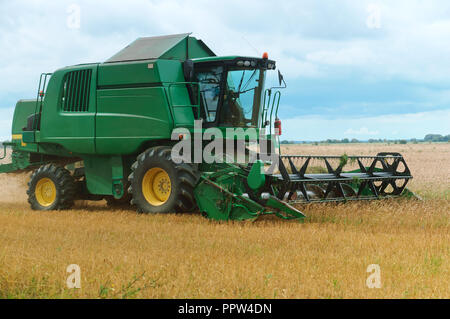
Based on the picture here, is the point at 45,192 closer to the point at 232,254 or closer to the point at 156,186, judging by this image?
the point at 156,186

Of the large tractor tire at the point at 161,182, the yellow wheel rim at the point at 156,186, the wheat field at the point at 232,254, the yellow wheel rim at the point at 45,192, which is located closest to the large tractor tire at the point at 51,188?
the yellow wheel rim at the point at 45,192

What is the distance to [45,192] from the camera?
35.7 feet

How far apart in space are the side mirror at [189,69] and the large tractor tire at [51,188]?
10.6 ft

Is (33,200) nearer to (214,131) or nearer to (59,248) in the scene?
(214,131)

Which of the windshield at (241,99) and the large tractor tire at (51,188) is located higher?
the windshield at (241,99)

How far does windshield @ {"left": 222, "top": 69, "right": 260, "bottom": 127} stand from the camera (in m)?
9.04

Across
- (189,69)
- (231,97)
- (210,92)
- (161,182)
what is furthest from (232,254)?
(189,69)

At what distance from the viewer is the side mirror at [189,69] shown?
923 cm

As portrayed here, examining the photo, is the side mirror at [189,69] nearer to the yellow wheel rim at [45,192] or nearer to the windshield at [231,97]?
the windshield at [231,97]

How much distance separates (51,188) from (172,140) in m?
3.14

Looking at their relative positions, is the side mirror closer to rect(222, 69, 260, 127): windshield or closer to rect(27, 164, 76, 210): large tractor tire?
rect(222, 69, 260, 127): windshield

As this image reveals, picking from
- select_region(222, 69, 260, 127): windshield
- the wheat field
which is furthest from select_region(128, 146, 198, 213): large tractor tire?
select_region(222, 69, 260, 127): windshield

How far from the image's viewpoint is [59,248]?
19.8 feet
